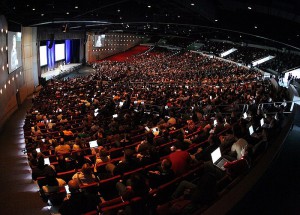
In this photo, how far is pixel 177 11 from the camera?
30359 mm

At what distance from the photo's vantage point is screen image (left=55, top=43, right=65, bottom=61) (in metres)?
43.0

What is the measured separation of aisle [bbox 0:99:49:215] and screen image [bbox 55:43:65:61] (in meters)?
30.5

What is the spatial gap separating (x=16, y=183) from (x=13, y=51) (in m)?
14.0

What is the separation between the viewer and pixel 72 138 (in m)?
11.5

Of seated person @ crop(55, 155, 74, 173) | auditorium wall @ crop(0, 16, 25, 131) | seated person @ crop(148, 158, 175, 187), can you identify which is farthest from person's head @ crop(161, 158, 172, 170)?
auditorium wall @ crop(0, 16, 25, 131)

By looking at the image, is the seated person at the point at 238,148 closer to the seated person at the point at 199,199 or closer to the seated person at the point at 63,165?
the seated person at the point at 199,199

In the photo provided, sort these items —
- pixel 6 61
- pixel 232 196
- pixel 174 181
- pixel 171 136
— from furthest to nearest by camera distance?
pixel 6 61 → pixel 171 136 → pixel 174 181 → pixel 232 196

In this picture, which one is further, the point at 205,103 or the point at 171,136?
the point at 205,103

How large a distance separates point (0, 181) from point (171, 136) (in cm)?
459

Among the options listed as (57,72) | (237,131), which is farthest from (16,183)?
(57,72)

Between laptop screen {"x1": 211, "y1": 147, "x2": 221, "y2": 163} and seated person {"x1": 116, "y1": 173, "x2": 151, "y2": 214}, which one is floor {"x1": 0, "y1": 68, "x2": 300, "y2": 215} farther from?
seated person {"x1": 116, "y1": 173, "x2": 151, "y2": 214}

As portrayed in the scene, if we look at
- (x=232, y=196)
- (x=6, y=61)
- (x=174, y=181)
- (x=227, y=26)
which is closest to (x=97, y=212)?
(x=174, y=181)

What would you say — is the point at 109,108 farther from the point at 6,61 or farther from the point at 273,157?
the point at 273,157

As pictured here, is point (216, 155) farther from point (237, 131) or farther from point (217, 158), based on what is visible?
point (237, 131)
